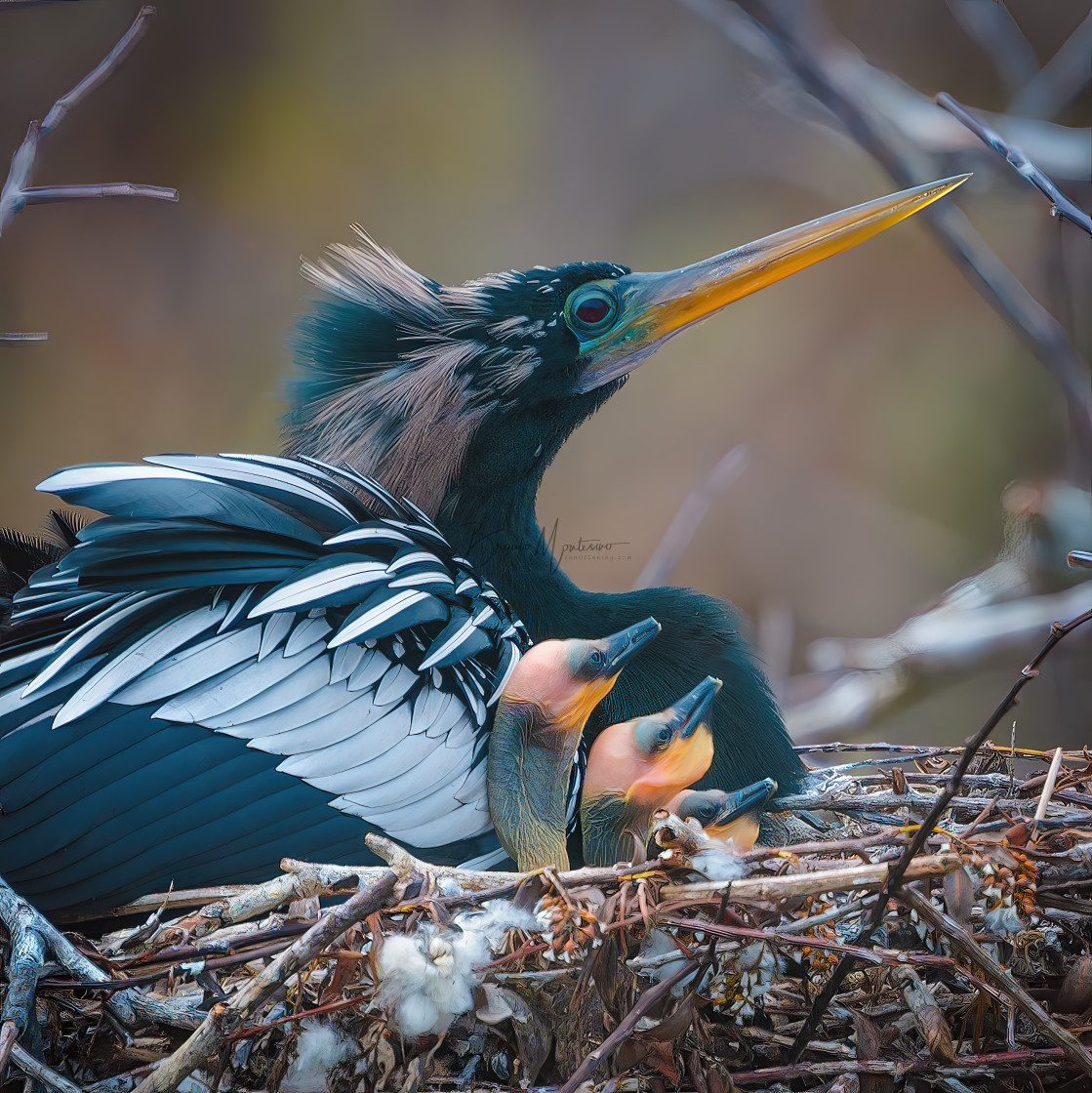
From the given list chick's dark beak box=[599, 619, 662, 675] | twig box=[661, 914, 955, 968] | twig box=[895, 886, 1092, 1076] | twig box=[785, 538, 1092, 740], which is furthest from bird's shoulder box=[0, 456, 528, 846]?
twig box=[785, 538, 1092, 740]

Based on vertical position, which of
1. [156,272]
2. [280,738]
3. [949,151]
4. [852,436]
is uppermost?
[949,151]

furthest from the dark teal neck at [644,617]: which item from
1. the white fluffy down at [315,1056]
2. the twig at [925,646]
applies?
the white fluffy down at [315,1056]

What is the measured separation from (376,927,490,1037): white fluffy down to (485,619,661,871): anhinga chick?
0.25 meters

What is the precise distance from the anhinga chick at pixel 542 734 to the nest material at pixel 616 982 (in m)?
0.14

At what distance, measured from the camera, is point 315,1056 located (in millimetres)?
730

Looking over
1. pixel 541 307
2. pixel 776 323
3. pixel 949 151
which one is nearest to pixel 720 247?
pixel 776 323

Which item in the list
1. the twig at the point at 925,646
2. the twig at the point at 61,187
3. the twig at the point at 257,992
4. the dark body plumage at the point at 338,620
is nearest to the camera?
the twig at the point at 257,992

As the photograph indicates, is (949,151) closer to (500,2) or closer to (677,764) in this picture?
(500,2)

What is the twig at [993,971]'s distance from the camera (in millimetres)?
676

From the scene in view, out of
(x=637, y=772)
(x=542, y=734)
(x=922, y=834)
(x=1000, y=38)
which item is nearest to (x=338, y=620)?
(x=542, y=734)

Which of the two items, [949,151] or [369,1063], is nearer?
[369,1063]

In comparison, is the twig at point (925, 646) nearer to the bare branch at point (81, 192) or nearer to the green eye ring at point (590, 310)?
the green eye ring at point (590, 310)

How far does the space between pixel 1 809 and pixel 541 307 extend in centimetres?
73

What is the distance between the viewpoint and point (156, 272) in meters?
1.17
